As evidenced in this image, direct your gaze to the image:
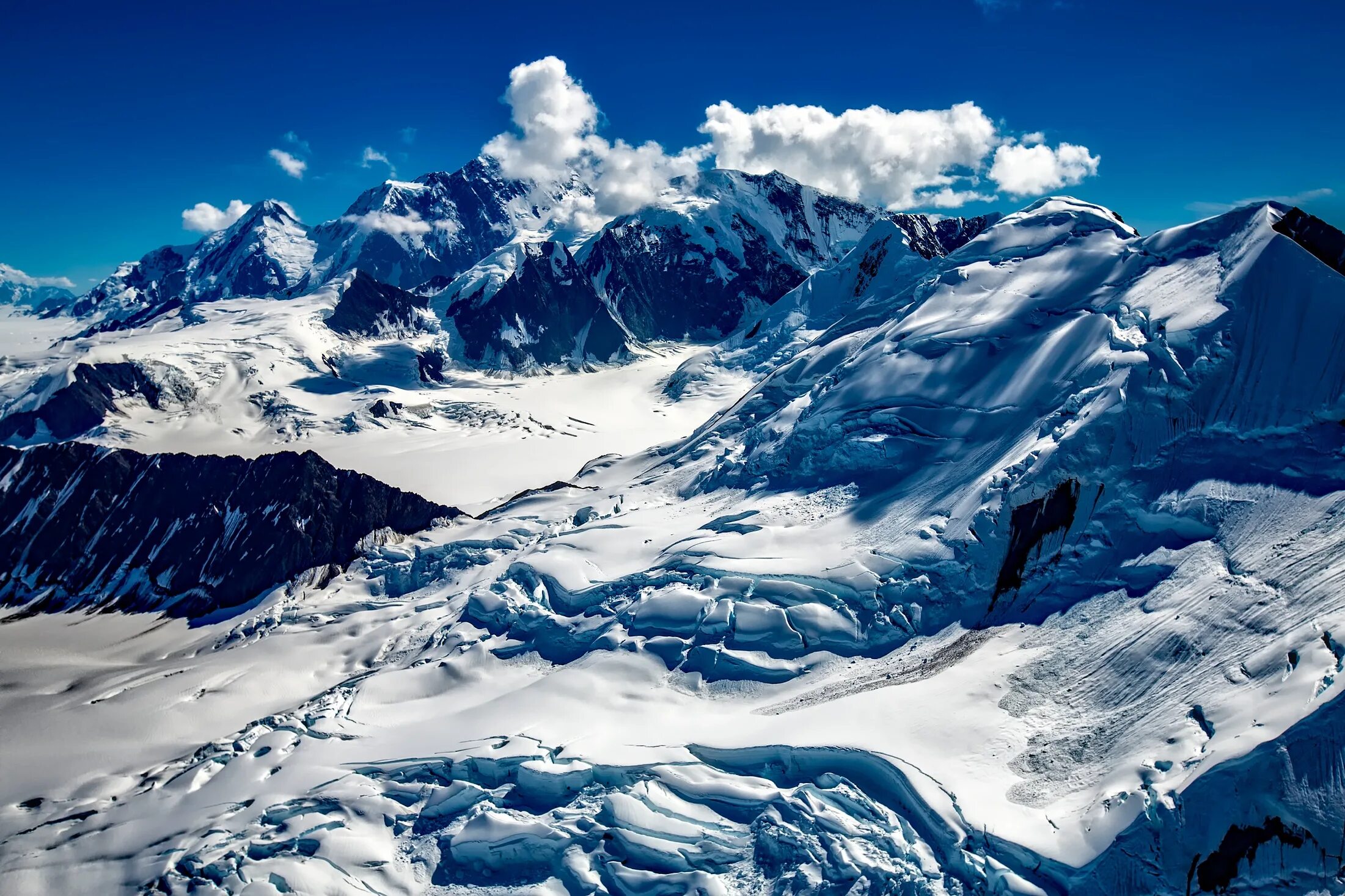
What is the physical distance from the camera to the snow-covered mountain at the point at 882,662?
1172 inches

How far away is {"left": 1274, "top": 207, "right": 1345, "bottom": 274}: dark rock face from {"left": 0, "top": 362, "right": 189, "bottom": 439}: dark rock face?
204 m

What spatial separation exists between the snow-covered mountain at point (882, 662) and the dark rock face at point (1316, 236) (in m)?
0.23

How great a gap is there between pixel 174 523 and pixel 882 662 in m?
98.5

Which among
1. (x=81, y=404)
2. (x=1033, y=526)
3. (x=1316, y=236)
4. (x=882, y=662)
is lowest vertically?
(x=882, y=662)

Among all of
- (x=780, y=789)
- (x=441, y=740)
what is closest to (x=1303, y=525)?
(x=780, y=789)

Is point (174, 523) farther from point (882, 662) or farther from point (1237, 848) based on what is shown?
point (1237, 848)

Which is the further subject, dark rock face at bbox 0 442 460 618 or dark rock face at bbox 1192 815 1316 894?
dark rock face at bbox 0 442 460 618

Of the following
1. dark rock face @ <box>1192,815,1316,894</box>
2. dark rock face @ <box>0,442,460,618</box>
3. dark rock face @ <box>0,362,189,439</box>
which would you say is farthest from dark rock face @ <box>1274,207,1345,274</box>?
dark rock face @ <box>0,362,189,439</box>

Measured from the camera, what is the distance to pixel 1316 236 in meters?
45.5

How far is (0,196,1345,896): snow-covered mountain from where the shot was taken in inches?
1172

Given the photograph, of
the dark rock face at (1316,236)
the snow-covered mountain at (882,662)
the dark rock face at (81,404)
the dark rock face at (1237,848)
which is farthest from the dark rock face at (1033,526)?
the dark rock face at (81,404)

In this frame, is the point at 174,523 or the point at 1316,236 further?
the point at 174,523

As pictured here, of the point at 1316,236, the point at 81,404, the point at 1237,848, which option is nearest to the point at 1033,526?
the point at 1237,848

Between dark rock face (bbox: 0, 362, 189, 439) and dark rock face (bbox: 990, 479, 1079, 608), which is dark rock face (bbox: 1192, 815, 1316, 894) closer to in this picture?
dark rock face (bbox: 990, 479, 1079, 608)
